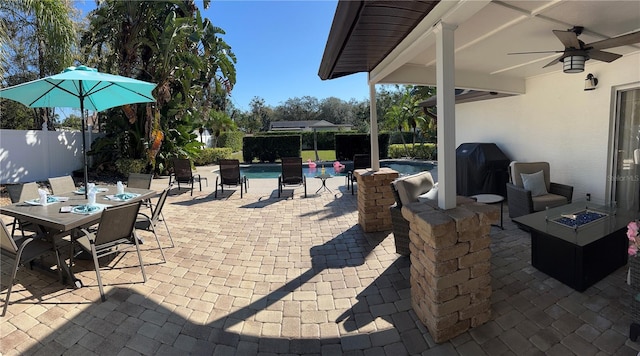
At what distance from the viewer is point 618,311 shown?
2.68 meters

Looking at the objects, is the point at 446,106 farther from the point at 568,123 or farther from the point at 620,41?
the point at 568,123

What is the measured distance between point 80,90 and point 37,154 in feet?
27.7

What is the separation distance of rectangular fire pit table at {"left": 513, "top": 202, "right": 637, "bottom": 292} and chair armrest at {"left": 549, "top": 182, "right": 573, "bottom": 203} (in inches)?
60.5

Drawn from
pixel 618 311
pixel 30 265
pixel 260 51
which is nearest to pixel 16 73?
pixel 30 265

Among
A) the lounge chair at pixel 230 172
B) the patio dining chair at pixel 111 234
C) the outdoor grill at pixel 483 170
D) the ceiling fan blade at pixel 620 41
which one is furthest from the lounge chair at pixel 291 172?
the ceiling fan blade at pixel 620 41

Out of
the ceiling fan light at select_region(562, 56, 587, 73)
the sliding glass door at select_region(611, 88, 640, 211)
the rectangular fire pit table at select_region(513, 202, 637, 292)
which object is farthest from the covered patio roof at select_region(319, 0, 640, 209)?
the rectangular fire pit table at select_region(513, 202, 637, 292)

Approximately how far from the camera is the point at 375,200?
4965 millimetres

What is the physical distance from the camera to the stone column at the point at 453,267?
93.7 inches

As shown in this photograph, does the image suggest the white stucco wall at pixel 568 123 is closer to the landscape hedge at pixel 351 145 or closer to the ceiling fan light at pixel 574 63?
the ceiling fan light at pixel 574 63

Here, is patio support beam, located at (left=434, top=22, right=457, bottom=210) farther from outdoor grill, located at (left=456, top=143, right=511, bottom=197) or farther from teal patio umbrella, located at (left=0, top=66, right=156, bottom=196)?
outdoor grill, located at (left=456, top=143, right=511, bottom=197)

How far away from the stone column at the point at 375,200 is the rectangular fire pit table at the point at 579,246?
1.89 m

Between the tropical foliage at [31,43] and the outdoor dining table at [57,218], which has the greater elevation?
the tropical foliage at [31,43]

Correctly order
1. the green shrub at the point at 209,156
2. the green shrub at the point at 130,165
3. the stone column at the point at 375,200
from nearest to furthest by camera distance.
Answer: the stone column at the point at 375,200 < the green shrub at the point at 130,165 < the green shrub at the point at 209,156

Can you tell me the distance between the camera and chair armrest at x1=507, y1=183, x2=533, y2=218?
16.3ft
